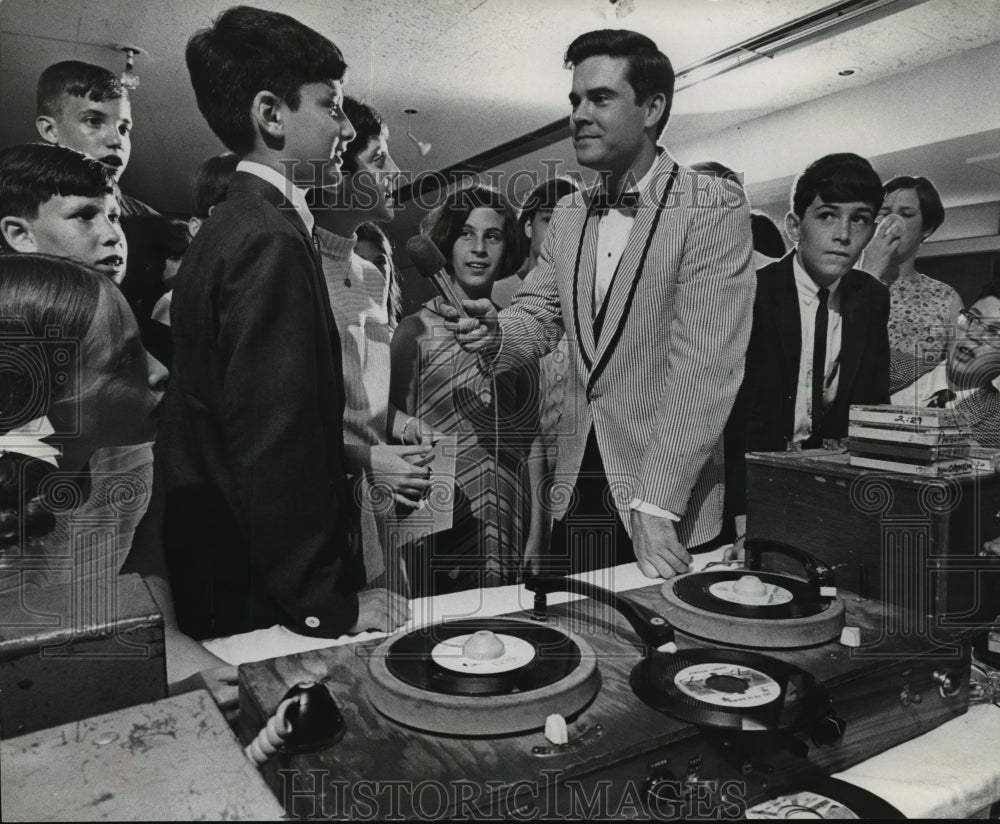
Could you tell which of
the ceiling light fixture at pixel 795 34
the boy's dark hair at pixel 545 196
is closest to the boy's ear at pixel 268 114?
the boy's dark hair at pixel 545 196

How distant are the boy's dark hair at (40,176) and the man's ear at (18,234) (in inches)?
0.5

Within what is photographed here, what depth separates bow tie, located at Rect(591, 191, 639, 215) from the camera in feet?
6.85

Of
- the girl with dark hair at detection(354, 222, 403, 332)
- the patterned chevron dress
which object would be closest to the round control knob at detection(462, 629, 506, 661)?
the patterned chevron dress

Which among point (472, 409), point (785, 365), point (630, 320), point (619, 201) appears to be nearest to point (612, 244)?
point (619, 201)

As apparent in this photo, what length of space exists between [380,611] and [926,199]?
2126 mm

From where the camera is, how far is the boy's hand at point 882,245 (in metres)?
2.43

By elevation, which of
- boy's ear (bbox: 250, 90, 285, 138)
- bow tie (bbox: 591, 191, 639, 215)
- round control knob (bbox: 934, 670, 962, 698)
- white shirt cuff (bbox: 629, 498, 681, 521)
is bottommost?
round control knob (bbox: 934, 670, 962, 698)

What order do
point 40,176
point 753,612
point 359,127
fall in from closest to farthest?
point 753,612
point 40,176
point 359,127

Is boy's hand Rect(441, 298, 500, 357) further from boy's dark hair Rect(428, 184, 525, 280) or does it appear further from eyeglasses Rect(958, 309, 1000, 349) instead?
eyeglasses Rect(958, 309, 1000, 349)

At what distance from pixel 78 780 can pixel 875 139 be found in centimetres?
262

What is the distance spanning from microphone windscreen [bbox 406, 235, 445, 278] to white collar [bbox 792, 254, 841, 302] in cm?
127

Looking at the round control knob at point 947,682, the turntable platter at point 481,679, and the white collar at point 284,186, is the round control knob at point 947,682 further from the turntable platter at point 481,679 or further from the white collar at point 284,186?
the white collar at point 284,186

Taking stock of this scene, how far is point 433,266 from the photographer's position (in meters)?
1.83

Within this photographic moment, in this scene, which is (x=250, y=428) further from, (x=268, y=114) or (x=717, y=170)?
(x=717, y=170)
